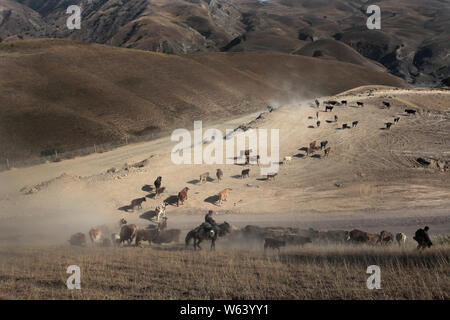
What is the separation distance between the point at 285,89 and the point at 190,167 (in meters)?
88.9

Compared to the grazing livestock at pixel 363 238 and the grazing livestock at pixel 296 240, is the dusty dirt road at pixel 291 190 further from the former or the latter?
the grazing livestock at pixel 296 240

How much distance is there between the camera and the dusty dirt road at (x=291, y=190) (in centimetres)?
2506

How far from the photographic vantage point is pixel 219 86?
104062 mm

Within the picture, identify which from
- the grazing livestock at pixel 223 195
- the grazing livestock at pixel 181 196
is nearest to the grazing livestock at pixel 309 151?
the grazing livestock at pixel 223 195

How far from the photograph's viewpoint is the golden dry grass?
10.7 meters

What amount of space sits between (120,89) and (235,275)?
82.7 meters

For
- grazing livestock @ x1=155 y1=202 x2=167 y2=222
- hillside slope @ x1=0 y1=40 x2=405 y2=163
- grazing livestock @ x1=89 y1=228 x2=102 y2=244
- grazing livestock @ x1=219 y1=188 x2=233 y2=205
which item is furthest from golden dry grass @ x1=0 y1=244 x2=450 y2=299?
hillside slope @ x1=0 y1=40 x2=405 y2=163

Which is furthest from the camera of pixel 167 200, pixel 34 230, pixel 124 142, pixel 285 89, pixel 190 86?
pixel 285 89

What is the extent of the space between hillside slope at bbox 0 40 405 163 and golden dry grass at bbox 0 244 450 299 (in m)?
44.9

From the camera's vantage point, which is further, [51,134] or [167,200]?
[51,134]

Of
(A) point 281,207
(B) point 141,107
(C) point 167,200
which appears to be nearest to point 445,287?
(A) point 281,207

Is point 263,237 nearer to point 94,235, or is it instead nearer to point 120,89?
point 94,235

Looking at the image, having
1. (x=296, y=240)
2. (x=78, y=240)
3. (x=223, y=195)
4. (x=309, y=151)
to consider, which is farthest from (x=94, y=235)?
(x=309, y=151)

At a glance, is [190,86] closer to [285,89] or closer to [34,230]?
[285,89]
